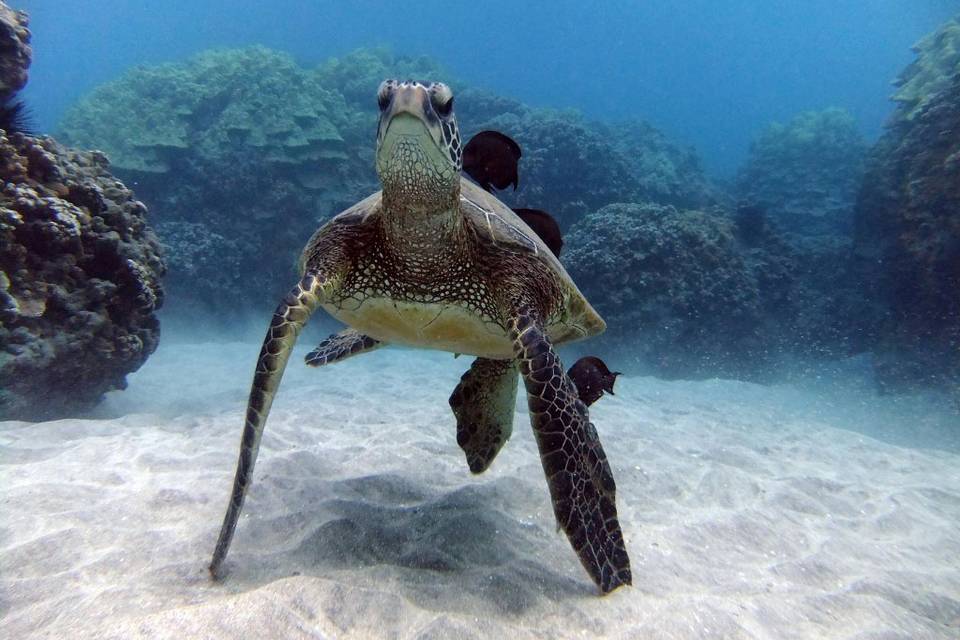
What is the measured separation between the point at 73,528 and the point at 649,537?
3.39 m

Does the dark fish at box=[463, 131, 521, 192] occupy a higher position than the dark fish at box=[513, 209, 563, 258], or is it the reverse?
the dark fish at box=[463, 131, 521, 192]

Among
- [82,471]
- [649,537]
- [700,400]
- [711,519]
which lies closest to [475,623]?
[649,537]

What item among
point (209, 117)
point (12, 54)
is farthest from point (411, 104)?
point (209, 117)

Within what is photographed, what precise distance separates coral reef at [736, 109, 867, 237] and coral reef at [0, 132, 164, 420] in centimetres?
1694

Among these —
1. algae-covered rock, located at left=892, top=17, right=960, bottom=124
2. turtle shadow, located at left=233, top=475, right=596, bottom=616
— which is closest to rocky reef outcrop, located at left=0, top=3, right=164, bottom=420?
turtle shadow, located at left=233, top=475, right=596, bottom=616

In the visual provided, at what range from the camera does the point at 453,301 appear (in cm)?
278

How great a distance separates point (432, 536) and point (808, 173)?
22.8 metres

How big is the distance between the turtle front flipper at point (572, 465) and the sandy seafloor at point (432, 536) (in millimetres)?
235

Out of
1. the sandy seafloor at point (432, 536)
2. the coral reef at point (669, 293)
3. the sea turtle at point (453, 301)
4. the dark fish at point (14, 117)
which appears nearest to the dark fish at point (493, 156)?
the sea turtle at point (453, 301)

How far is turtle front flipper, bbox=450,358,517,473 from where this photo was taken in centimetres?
358

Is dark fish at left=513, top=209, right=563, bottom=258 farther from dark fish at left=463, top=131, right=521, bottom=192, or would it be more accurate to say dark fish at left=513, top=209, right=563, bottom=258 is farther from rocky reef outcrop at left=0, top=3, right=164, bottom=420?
rocky reef outcrop at left=0, top=3, right=164, bottom=420

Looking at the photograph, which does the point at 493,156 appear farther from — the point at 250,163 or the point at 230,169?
the point at 230,169

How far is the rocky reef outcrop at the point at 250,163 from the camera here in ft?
43.3

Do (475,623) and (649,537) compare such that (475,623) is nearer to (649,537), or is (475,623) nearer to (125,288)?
(649,537)
